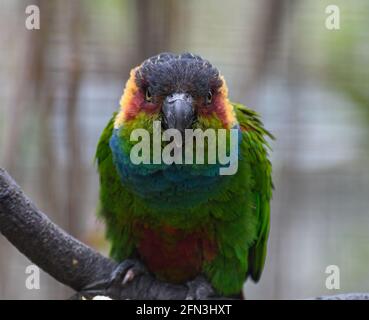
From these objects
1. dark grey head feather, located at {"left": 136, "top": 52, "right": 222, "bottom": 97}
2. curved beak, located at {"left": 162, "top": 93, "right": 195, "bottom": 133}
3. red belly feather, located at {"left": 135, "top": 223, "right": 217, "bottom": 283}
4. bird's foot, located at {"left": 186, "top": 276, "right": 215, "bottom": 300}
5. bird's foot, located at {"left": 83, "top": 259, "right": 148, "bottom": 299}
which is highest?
dark grey head feather, located at {"left": 136, "top": 52, "right": 222, "bottom": 97}

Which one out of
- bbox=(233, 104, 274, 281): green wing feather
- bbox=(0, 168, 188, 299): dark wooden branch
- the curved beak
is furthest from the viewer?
bbox=(233, 104, 274, 281): green wing feather

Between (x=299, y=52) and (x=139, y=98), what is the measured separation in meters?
1.76

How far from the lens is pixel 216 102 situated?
267cm

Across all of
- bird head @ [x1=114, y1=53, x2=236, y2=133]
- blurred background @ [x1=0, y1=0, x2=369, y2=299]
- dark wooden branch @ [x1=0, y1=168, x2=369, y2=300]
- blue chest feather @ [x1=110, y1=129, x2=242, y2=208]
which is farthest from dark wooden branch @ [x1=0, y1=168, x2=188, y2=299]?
blurred background @ [x1=0, y1=0, x2=369, y2=299]

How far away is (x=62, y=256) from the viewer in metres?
2.45

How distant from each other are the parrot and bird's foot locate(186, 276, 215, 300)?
0.7 inches

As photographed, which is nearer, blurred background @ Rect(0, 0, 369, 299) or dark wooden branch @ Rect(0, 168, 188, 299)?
dark wooden branch @ Rect(0, 168, 188, 299)

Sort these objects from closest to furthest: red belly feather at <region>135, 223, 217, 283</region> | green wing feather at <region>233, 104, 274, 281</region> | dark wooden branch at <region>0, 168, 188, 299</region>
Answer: dark wooden branch at <region>0, 168, 188, 299</region>, red belly feather at <region>135, 223, 217, 283</region>, green wing feather at <region>233, 104, 274, 281</region>

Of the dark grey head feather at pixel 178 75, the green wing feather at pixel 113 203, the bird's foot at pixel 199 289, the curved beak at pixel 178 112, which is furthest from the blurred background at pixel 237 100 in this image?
the curved beak at pixel 178 112

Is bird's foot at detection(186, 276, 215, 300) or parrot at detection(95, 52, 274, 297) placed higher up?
parrot at detection(95, 52, 274, 297)

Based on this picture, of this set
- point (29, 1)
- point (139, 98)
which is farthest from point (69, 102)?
point (139, 98)

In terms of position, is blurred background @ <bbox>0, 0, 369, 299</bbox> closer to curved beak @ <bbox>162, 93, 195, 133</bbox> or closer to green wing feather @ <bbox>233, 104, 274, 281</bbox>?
green wing feather @ <bbox>233, 104, 274, 281</bbox>

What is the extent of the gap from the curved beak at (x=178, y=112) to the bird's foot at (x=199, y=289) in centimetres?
69

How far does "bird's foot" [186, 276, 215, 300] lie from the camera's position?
9.13 ft
